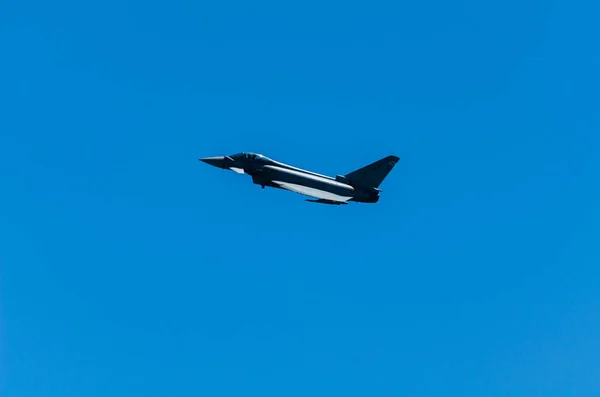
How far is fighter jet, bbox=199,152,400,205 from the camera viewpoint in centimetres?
5741

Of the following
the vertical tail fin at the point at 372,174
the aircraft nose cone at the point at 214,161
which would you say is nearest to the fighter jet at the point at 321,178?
the vertical tail fin at the point at 372,174

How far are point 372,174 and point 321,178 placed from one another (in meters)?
6.08

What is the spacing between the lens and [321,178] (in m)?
57.8

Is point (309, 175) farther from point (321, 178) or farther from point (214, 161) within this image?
point (214, 161)

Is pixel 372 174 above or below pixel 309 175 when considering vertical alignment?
above

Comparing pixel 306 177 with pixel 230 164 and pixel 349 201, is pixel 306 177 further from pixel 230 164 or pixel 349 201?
pixel 230 164

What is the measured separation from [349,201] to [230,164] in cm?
1521

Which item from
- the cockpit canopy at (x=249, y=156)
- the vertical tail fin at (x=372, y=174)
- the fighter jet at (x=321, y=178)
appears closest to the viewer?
the fighter jet at (x=321, y=178)

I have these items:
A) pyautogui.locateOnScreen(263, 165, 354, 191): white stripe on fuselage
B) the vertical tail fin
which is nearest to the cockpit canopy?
pyautogui.locateOnScreen(263, 165, 354, 191): white stripe on fuselage

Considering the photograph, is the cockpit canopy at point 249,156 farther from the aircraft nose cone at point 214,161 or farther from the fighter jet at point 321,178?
→ the aircraft nose cone at point 214,161

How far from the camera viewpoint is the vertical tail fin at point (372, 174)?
5825cm

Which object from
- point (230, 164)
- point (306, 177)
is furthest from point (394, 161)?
point (230, 164)

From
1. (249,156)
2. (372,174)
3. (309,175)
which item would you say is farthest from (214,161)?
(372,174)

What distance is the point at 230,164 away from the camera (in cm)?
6062
